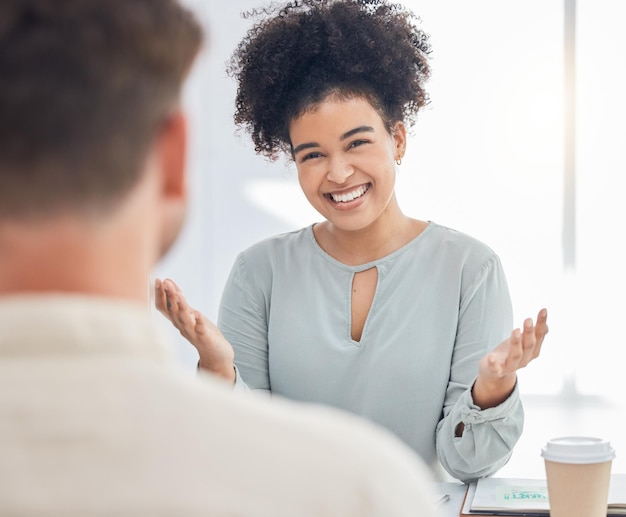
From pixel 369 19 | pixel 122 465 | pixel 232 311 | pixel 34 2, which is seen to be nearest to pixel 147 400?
pixel 122 465

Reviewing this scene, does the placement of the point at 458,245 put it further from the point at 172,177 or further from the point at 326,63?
the point at 172,177

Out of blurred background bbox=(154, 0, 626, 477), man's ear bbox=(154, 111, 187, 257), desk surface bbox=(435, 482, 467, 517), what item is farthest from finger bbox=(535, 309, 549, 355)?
blurred background bbox=(154, 0, 626, 477)

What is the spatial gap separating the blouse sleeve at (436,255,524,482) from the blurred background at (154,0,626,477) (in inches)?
125

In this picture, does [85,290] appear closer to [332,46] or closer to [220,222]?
[332,46]

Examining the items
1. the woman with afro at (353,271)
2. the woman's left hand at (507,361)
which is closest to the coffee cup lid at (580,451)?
the woman's left hand at (507,361)

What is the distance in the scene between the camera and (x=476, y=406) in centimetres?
174

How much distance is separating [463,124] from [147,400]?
503 cm

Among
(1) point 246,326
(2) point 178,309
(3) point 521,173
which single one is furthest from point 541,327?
(3) point 521,173

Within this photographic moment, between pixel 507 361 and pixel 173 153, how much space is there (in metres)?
1.11

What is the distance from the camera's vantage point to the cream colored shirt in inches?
19.3

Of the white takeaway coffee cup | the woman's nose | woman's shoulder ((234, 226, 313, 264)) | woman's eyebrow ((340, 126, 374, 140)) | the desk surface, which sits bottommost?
the desk surface

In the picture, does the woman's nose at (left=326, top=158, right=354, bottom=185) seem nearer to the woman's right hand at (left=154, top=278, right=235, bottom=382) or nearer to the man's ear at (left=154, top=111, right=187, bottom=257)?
the woman's right hand at (left=154, top=278, right=235, bottom=382)

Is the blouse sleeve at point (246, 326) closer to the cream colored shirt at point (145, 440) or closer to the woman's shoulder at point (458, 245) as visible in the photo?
the woman's shoulder at point (458, 245)

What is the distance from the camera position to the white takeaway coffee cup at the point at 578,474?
52.1 inches
